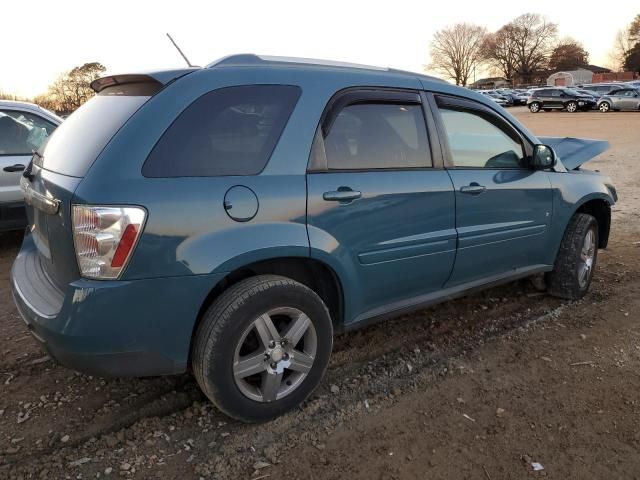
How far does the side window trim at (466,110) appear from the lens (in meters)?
3.38

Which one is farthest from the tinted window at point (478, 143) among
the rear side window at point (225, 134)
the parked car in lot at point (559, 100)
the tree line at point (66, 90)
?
the parked car in lot at point (559, 100)

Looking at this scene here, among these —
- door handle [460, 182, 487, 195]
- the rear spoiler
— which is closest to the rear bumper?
the rear spoiler

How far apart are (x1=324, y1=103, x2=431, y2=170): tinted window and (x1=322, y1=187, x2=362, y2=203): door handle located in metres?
0.13

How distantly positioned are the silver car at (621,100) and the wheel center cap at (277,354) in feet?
133

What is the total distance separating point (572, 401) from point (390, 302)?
1.13 meters

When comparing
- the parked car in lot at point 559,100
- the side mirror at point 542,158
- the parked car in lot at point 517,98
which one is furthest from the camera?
the parked car in lot at point 517,98

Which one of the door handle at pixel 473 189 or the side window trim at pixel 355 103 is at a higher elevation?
the side window trim at pixel 355 103

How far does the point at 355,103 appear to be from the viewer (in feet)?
9.92

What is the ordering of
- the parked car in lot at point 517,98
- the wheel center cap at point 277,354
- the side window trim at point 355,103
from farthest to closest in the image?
the parked car in lot at point 517,98 < the side window trim at point 355,103 < the wheel center cap at point 277,354

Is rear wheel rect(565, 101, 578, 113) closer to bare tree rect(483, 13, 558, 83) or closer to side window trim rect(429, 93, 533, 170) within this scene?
side window trim rect(429, 93, 533, 170)

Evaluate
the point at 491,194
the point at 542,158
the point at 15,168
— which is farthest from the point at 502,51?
the point at 491,194

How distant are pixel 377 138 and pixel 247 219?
3.31ft

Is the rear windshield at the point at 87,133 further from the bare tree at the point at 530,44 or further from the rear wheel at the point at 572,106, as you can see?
the bare tree at the point at 530,44

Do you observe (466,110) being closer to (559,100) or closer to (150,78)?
(150,78)
